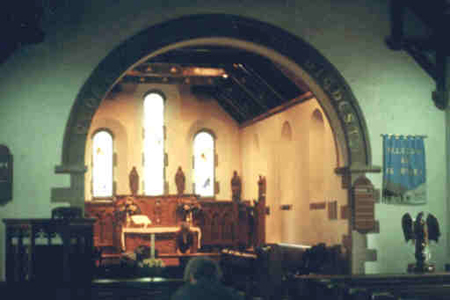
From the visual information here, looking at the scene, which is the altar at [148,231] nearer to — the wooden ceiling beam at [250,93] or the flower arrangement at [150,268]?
the wooden ceiling beam at [250,93]

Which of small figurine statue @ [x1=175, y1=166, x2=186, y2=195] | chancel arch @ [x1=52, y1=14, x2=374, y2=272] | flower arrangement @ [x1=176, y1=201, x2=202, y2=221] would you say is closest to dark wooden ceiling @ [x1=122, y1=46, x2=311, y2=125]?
small figurine statue @ [x1=175, y1=166, x2=186, y2=195]

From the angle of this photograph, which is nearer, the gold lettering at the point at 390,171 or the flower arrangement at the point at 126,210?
the gold lettering at the point at 390,171

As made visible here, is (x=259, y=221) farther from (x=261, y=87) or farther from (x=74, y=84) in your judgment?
(x=74, y=84)

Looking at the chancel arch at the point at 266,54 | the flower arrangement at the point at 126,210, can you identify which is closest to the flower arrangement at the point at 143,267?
the chancel arch at the point at 266,54

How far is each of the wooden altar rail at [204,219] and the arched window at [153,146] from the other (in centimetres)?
139

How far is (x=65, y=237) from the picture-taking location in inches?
313

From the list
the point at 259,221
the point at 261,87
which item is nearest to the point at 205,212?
the point at 259,221

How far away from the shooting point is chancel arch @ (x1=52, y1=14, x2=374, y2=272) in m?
11.2

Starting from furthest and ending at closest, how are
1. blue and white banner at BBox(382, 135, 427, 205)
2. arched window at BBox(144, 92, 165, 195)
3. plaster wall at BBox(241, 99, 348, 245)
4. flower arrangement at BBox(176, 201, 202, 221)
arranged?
arched window at BBox(144, 92, 165, 195) < flower arrangement at BBox(176, 201, 202, 221) < plaster wall at BBox(241, 99, 348, 245) < blue and white banner at BBox(382, 135, 427, 205)

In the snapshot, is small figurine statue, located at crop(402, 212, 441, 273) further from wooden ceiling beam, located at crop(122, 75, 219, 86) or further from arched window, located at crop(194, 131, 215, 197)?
arched window, located at crop(194, 131, 215, 197)

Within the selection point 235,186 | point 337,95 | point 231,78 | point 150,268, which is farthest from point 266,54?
point 235,186

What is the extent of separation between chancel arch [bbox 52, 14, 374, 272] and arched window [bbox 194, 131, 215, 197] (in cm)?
953

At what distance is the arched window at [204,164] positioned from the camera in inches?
839

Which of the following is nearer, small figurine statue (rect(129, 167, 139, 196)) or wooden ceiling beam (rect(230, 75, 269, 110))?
wooden ceiling beam (rect(230, 75, 269, 110))
